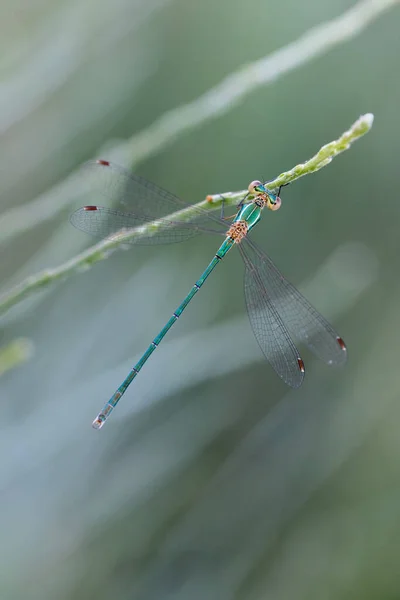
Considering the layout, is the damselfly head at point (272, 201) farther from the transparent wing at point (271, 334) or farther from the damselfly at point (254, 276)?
the transparent wing at point (271, 334)

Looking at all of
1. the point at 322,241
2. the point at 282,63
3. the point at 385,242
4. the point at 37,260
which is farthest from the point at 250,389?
the point at 282,63

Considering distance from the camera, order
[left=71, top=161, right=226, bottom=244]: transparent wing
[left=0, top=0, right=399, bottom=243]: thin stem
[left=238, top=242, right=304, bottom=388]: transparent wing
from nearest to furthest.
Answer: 1. [left=0, top=0, right=399, bottom=243]: thin stem
2. [left=71, top=161, right=226, bottom=244]: transparent wing
3. [left=238, top=242, right=304, bottom=388]: transparent wing

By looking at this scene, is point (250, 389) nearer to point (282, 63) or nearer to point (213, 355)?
point (213, 355)

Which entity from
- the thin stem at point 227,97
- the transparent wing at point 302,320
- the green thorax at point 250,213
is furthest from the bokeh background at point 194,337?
the green thorax at point 250,213

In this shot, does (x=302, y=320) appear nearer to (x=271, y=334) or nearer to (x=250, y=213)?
(x=271, y=334)

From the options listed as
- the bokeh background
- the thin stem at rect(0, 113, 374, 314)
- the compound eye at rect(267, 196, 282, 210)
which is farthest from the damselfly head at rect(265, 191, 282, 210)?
the thin stem at rect(0, 113, 374, 314)

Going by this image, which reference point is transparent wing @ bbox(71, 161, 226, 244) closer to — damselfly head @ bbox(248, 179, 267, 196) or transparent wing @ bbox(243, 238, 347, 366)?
damselfly head @ bbox(248, 179, 267, 196)
